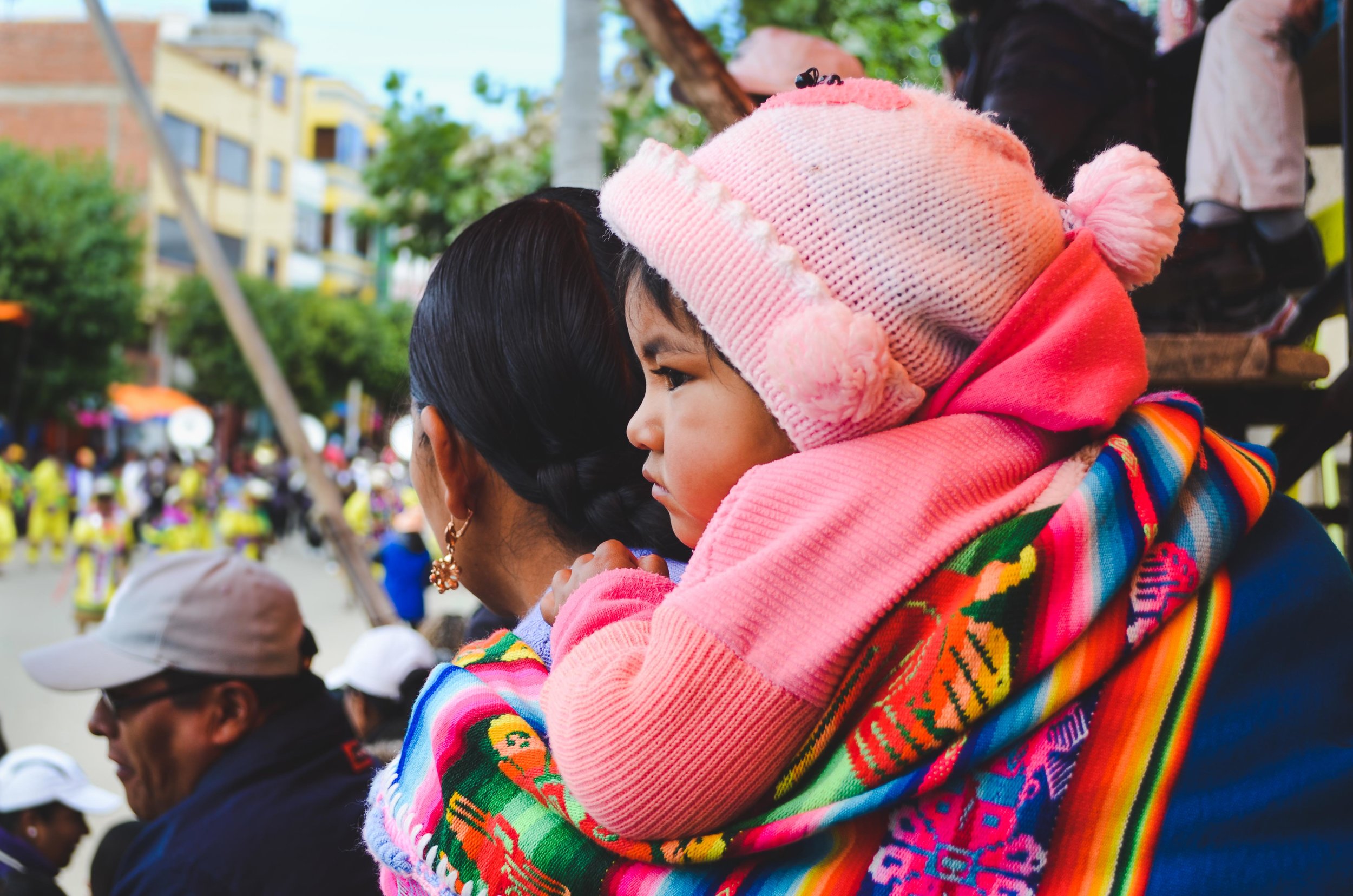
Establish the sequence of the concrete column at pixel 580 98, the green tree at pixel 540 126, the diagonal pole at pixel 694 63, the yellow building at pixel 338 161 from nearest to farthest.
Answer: the diagonal pole at pixel 694 63, the concrete column at pixel 580 98, the green tree at pixel 540 126, the yellow building at pixel 338 161

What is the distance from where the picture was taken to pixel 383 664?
4.58 metres

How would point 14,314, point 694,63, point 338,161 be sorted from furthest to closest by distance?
point 338,161, point 14,314, point 694,63

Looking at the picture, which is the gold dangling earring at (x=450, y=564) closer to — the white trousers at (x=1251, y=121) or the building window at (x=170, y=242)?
the white trousers at (x=1251, y=121)

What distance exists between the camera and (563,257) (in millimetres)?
1623

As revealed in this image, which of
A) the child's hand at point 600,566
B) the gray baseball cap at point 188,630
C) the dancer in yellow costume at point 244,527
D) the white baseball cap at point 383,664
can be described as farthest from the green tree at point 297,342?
the child's hand at point 600,566

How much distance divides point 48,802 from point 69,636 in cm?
1068

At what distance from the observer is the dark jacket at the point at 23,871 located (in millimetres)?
2963

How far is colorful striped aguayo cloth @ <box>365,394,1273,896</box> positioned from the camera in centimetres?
95

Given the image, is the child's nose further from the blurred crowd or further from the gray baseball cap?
the blurred crowd

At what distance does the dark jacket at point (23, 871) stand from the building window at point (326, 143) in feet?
161

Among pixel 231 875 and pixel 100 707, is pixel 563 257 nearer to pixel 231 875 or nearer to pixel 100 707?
pixel 231 875

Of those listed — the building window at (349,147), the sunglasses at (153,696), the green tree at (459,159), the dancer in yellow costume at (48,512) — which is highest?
the green tree at (459,159)

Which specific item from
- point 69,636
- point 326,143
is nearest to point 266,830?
point 69,636

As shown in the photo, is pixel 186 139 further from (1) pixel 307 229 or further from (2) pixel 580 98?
(2) pixel 580 98
